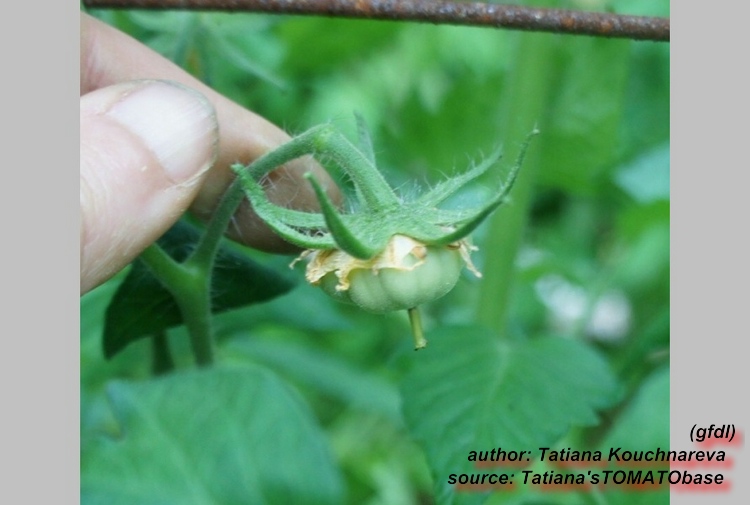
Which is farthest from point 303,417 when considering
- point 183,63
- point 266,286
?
point 183,63

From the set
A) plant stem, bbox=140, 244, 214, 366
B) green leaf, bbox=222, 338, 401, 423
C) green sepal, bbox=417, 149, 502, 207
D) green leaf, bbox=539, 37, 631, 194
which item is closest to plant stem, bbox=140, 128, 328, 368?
plant stem, bbox=140, 244, 214, 366

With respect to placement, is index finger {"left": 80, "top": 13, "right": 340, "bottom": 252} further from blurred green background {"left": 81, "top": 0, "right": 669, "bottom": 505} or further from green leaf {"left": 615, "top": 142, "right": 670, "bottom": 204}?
green leaf {"left": 615, "top": 142, "right": 670, "bottom": 204}

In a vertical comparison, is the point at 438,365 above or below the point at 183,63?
below

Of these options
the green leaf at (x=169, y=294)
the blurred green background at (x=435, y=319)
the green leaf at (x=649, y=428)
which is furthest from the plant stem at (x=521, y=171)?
the green leaf at (x=169, y=294)

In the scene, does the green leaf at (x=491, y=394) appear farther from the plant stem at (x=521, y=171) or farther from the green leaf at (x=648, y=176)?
the green leaf at (x=648, y=176)

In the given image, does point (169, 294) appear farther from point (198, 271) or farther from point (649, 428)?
point (649, 428)

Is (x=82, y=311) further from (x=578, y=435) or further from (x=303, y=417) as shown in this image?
(x=578, y=435)
